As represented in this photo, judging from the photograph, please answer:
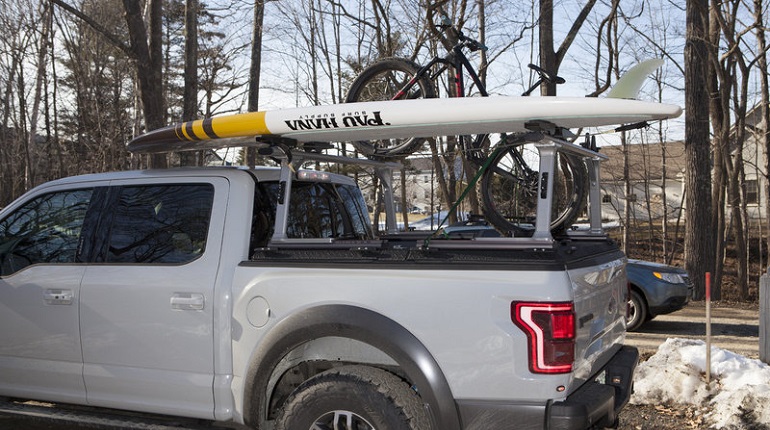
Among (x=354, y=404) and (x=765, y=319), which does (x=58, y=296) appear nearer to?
(x=354, y=404)

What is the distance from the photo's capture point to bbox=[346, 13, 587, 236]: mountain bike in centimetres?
465

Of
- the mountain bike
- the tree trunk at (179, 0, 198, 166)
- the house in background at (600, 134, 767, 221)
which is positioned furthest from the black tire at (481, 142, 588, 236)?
the house in background at (600, 134, 767, 221)

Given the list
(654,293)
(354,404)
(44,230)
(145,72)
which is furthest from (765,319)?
(145,72)

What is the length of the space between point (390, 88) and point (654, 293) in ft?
16.6

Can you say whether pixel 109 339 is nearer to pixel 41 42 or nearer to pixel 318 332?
pixel 318 332

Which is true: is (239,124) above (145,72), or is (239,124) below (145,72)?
below

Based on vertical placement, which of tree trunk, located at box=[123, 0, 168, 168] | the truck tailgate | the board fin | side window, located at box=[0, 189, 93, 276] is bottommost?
the truck tailgate

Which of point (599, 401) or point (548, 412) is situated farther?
point (599, 401)

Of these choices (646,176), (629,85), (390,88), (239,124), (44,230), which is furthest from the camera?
(646,176)

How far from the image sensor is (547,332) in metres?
2.94

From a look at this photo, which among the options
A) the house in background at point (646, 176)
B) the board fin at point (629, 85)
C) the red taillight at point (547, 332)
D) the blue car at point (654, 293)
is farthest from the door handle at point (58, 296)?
the house in background at point (646, 176)

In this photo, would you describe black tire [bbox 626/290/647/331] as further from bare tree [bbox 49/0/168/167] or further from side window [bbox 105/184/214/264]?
bare tree [bbox 49/0/168/167]

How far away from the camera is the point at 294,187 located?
426cm

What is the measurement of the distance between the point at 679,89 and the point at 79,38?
19671mm
